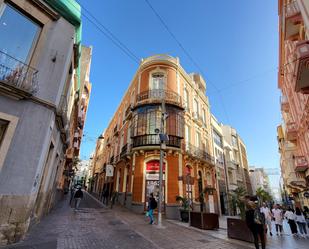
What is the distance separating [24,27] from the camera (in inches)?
259

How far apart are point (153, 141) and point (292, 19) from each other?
40.1ft

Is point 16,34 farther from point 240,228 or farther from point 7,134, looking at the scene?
point 240,228

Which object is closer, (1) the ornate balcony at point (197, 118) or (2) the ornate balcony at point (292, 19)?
(2) the ornate balcony at point (292, 19)

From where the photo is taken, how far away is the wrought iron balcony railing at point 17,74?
212 inches

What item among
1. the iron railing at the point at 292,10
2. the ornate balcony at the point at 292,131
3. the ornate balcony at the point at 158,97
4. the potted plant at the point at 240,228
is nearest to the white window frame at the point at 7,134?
the potted plant at the point at 240,228

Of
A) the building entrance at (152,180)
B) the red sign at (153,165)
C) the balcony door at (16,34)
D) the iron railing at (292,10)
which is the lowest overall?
the building entrance at (152,180)

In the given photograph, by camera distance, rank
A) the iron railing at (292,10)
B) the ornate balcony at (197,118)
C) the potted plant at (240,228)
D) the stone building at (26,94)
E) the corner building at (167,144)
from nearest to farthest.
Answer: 1. the stone building at (26,94)
2. the potted plant at (240,228)
3. the iron railing at (292,10)
4. the corner building at (167,144)
5. the ornate balcony at (197,118)

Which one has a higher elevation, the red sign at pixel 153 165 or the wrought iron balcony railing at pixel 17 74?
the wrought iron balcony railing at pixel 17 74

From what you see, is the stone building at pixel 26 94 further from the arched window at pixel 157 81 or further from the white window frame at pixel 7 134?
the arched window at pixel 157 81

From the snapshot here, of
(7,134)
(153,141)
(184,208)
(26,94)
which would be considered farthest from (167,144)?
(7,134)

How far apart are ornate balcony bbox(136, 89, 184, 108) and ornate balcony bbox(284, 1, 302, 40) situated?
945 cm

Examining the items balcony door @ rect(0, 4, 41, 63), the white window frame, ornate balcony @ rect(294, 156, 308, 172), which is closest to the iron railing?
ornate balcony @ rect(294, 156, 308, 172)

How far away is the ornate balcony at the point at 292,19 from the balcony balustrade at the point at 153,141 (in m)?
10.7

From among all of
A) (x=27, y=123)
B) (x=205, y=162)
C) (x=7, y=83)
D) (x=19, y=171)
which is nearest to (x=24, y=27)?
(x=7, y=83)
